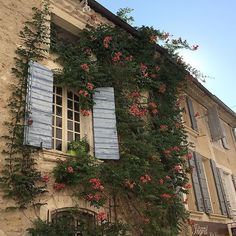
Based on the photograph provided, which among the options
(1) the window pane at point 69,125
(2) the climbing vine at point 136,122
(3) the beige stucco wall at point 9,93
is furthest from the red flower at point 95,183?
(1) the window pane at point 69,125

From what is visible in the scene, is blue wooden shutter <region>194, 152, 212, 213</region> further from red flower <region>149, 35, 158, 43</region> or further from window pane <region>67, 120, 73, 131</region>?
window pane <region>67, 120, 73, 131</region>

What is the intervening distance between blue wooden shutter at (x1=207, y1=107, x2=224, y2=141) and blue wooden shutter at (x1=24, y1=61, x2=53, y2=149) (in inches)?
311

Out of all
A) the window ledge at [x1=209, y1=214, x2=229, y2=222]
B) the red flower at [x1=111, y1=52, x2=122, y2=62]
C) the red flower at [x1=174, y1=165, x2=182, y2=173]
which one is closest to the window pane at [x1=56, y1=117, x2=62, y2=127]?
the red flower at [x1=111, y1=52, x2=122, y2=62]

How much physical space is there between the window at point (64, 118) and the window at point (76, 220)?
4.39 feet

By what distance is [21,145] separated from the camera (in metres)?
6.16

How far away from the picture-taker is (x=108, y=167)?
713 cm

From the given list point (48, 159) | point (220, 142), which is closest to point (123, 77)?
point (48, 159)

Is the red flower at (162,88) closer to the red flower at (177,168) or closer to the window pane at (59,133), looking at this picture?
the red flower at (177,168)

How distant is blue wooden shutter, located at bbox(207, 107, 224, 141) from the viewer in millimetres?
13102

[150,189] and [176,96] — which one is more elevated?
[176,96]

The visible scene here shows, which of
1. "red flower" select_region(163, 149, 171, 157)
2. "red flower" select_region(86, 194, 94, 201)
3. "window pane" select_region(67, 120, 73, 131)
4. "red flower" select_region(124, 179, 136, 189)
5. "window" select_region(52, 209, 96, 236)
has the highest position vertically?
"window pane" select_region(67, 120, 73, 131)

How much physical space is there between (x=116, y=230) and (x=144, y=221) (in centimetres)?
117

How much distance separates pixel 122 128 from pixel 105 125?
44cm

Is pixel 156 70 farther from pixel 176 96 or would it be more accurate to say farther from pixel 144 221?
pixel 144 221
